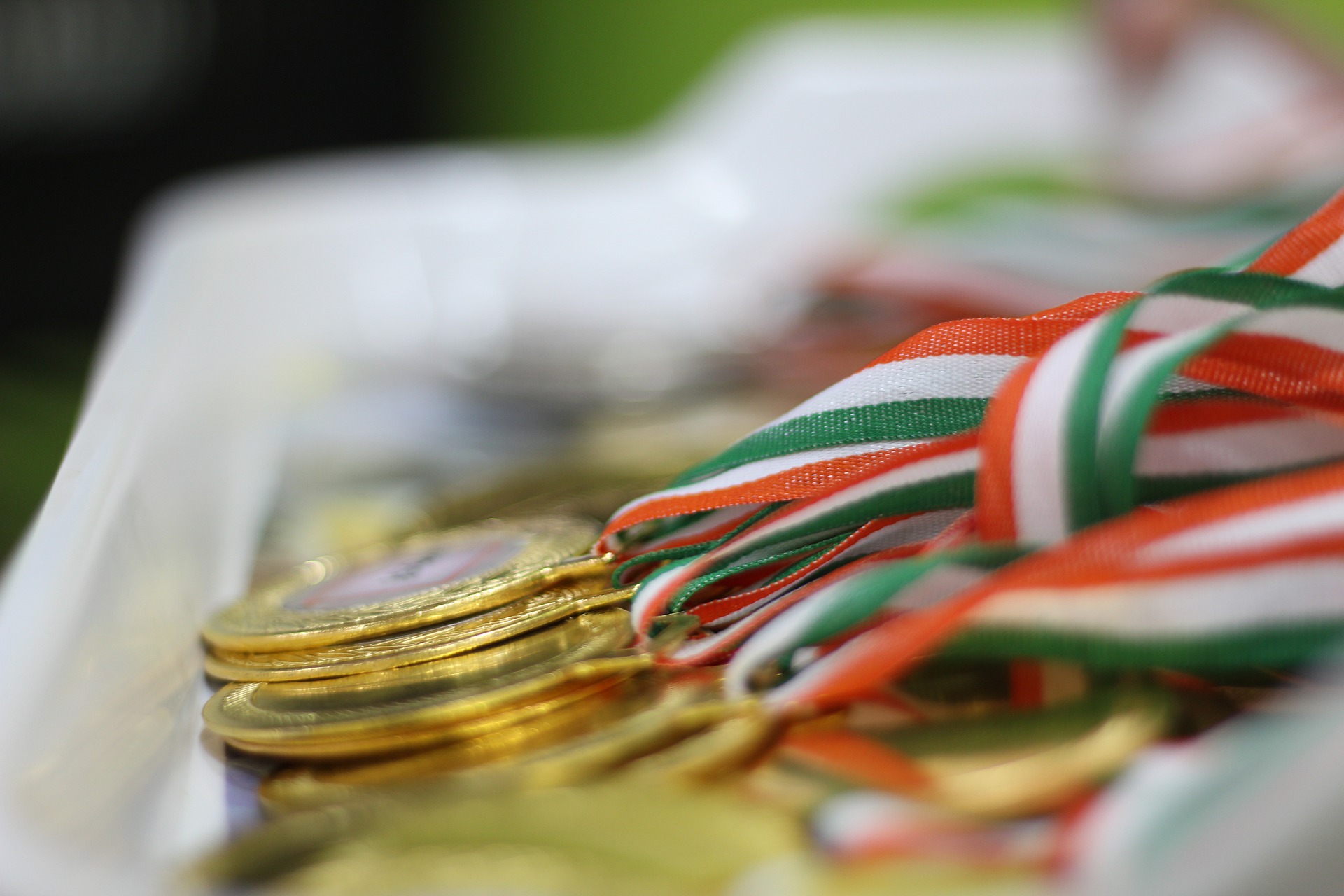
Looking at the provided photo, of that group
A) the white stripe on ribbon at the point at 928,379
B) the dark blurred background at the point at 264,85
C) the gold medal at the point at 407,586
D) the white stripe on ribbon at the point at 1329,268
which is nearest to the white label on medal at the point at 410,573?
the gold medal at the point at 407,586

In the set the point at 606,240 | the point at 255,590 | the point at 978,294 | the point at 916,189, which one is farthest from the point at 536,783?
the point at 916,189

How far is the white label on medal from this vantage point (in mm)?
364

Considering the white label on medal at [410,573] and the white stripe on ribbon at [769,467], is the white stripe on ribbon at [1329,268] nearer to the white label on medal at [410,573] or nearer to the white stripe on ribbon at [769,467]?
the white stripe on ribbon at [769,467]

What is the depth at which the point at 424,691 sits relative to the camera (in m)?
0.31

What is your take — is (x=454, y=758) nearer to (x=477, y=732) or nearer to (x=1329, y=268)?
(x=477, y=732)

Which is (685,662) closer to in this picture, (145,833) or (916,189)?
(145,833)

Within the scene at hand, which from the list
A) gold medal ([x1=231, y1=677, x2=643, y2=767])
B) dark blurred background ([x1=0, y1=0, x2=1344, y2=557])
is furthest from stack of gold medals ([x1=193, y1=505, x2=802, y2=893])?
dark blurred background ([x1=0, y1=0, x2=1344, y2=557])

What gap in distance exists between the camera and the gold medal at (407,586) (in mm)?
339

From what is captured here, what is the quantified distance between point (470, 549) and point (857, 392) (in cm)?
14

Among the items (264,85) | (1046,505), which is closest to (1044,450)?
(1046,505)

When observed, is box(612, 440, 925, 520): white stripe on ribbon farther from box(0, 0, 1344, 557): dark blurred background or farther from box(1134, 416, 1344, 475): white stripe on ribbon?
box(0, 0, 1344, 557): dark blurred background

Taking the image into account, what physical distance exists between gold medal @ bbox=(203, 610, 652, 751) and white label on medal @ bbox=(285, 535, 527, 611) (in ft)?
0.12

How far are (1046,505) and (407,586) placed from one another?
0.62ft

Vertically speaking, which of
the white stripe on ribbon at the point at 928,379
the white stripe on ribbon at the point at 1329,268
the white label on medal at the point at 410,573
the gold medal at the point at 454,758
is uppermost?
the white stripe on ribbon at the point at 1329,268
